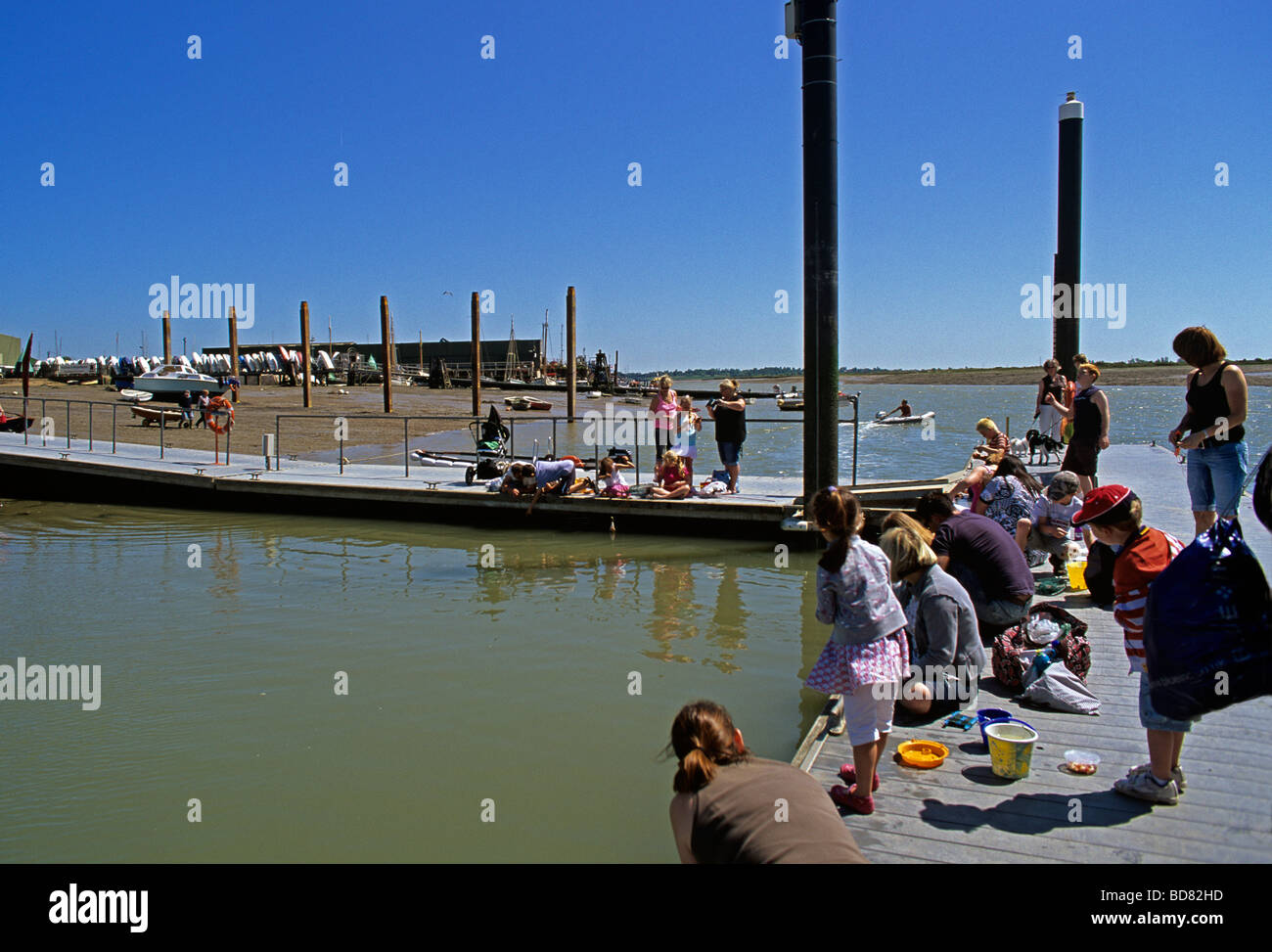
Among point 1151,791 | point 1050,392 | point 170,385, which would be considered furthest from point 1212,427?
point 170,385

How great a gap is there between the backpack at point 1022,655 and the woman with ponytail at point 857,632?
5.74ft

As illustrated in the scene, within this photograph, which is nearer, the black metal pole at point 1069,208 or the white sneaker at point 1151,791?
the white sneaker at point 1151,791

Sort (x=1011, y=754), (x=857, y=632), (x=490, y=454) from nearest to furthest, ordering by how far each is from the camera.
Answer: (x=857, y=632) → (x=1011, y=754) → (x=490, y=454)

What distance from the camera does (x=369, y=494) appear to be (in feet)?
50.5

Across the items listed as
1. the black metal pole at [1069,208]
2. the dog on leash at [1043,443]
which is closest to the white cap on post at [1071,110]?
the black metal pole at [1069,208]

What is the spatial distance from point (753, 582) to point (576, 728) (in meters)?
5.12

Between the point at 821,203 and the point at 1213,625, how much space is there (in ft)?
29.5

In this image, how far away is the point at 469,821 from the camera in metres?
5.17

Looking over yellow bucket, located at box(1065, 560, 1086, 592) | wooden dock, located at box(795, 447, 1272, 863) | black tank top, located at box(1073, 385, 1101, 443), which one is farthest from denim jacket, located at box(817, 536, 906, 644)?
black tank top, located at box(1073, 385, 1101, 443)

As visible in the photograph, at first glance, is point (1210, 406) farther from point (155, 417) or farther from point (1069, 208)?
point (155, 417)

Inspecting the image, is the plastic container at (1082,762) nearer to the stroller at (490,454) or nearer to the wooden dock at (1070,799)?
the wooden dock at (1070,799)

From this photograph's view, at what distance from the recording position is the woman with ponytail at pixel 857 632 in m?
4.25

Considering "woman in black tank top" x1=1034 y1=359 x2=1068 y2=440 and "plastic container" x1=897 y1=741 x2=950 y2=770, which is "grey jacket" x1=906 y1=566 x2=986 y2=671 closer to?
"plastic container" x1=897 y1=741 x2=950 y2=770
